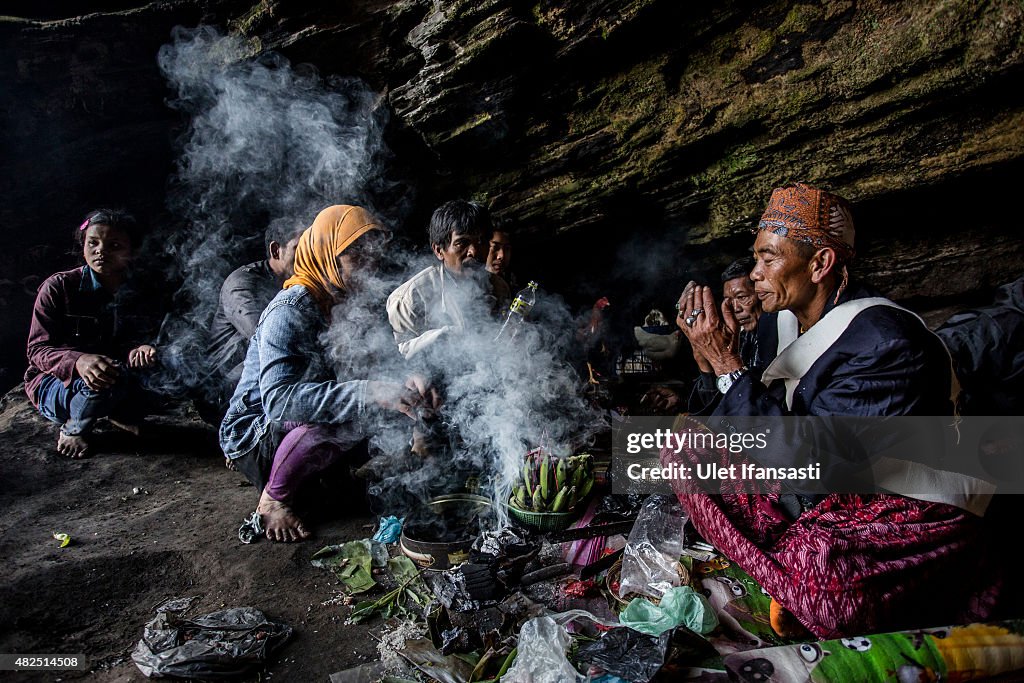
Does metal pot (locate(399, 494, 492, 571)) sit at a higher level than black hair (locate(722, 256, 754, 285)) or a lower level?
lower

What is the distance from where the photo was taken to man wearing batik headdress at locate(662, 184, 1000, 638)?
2.30 m

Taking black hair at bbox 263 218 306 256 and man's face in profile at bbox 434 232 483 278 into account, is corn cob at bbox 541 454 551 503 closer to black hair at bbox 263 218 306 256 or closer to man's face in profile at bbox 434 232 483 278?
man's face in profile at bbox 434 232 483 278

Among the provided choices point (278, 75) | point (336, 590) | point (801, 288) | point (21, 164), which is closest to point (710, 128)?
point (801, 288)

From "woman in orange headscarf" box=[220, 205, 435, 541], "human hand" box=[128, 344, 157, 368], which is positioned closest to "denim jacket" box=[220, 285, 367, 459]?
"woman in orange headscarf" box=[220, 205, 435, 541]

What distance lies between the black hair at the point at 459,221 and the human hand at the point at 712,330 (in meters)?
2.29

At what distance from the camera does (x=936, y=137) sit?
5012 millimetres

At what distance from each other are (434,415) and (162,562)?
203 cm

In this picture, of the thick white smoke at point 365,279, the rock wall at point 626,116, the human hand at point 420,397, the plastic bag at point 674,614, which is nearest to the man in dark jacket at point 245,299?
the thick white smoke at point 365,279

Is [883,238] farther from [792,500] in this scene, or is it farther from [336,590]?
[336,590]

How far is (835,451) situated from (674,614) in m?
1.10

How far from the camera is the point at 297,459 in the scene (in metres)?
3.82

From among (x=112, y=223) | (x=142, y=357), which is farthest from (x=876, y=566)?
(x=112, y=223)

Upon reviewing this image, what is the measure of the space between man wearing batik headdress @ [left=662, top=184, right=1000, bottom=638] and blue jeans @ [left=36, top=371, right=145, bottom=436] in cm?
539

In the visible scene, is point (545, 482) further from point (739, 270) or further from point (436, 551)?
point (739, 270)
